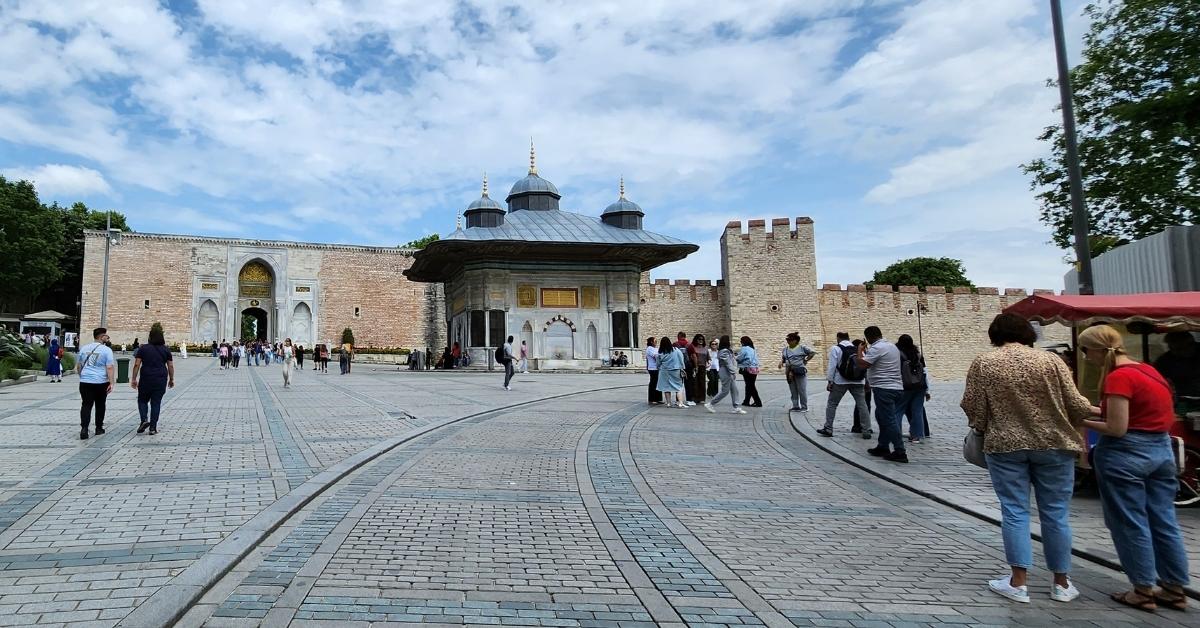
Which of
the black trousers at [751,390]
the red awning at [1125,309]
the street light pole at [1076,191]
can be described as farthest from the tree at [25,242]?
the red awning at [1125,309]

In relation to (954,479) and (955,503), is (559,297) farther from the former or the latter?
(955,503)

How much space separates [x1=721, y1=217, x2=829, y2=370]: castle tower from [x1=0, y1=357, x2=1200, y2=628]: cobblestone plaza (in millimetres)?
31349

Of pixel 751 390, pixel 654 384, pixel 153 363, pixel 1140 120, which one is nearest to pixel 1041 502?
pixel 153 363

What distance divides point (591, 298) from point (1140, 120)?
67.6ft

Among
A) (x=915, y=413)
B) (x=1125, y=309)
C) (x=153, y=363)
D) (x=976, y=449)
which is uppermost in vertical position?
(x=1125, y=309)

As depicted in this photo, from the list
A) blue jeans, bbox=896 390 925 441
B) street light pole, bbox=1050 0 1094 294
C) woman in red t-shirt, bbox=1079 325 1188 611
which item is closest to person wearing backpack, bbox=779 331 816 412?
blue jeans, bbox=896 390 925 441

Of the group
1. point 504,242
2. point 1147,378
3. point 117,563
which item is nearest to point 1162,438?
point 1147,378

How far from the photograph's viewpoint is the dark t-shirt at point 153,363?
29.4ft

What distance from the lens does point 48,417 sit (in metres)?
10.7

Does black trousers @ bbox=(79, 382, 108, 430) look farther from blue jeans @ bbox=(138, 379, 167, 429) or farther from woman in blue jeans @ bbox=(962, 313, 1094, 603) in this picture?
woman in blue jeans @ bbox=(962, 313, 1094, 603)

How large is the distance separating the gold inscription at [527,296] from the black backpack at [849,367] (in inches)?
864

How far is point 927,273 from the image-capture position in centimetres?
6238

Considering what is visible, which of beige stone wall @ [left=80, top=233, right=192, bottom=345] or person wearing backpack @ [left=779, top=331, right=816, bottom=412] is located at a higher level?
beige stone wall @ [left=80, top=233, right=192, bottom=345]

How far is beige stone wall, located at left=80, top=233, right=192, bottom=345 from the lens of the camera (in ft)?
144
